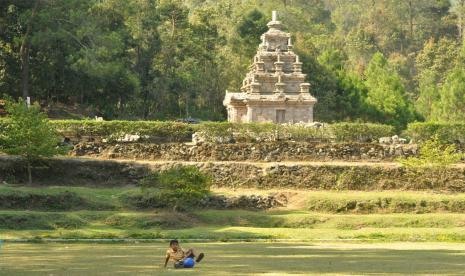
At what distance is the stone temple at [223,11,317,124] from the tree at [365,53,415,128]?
42.5 ft

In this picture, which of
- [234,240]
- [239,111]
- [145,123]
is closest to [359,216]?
[234,240]

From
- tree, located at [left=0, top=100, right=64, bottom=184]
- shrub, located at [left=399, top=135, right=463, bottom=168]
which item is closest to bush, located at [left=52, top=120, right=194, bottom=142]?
tree, located at [left=0, top=100, right=64, bottom=184]

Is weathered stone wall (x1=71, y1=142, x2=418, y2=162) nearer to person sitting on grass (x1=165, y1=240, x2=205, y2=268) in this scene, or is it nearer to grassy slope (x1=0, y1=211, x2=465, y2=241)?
grassy slope (x1=0, y1=211, x2=465, y2=241)

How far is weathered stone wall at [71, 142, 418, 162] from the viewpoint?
178 ft

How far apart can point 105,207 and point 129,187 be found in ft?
17.9

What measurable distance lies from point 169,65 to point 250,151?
101 ft

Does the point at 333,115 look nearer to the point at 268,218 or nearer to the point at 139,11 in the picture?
the point at 139,11

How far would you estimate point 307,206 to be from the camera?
4622 centimetres

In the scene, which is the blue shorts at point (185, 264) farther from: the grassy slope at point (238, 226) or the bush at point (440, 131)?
the bush at point (440, 131)

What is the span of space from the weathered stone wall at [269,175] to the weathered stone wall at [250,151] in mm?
2611

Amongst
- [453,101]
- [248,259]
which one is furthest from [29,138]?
[453,101]

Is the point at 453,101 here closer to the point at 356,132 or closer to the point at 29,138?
the point at 356,132

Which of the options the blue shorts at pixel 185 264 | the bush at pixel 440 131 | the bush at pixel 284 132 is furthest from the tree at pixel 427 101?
the blue shorts at pixel 185 264

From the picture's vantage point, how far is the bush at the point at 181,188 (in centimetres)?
4484
